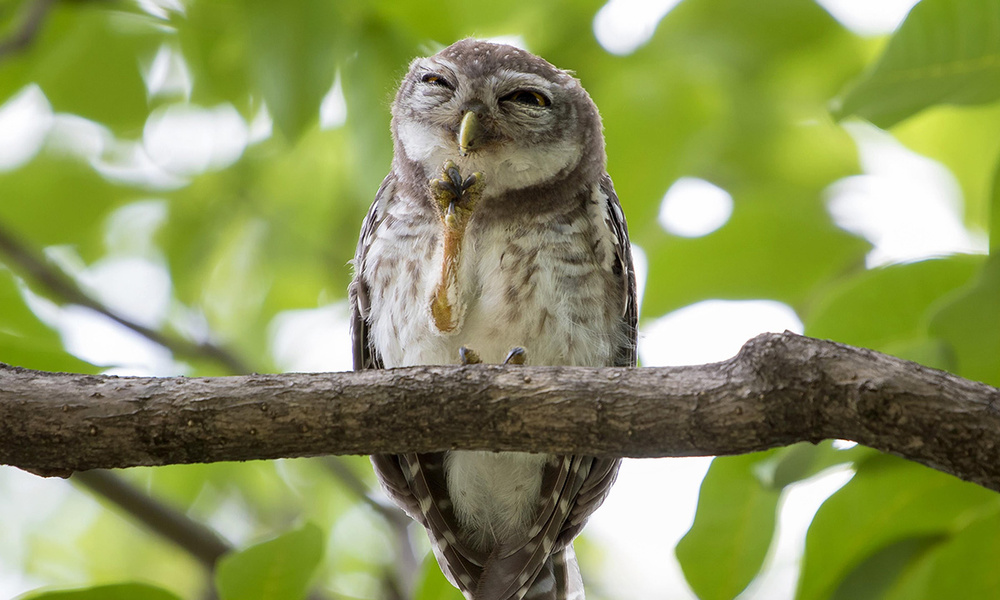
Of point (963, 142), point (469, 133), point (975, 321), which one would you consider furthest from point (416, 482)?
point (963, 142)

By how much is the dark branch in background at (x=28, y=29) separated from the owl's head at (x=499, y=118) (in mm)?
1233

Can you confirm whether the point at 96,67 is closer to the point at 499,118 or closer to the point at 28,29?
the point at 28,29

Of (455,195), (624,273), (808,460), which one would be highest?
(455,195)

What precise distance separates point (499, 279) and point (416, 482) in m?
0.77

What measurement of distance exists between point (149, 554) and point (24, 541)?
1.06 metres

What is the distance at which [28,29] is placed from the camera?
3.16 metres

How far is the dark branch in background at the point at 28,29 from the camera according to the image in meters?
3.12

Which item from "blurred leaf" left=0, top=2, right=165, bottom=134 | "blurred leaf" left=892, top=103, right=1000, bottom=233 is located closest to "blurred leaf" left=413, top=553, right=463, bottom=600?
"blurred leaf" left=0, top=2, right=165, bottom=134

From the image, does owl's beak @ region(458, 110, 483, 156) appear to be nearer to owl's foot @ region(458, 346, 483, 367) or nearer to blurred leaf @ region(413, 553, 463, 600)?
owl's foot @ region(458, 346, 483, 367)

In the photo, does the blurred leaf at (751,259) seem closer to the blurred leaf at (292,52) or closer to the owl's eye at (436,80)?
the owl's eye at (436,80)

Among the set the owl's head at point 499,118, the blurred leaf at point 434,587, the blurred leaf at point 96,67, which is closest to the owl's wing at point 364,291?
the owl's head at point 499,118

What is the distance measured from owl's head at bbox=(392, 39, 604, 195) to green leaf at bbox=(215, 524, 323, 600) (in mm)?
1591

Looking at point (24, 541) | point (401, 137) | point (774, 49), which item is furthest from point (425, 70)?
point (24, 541)

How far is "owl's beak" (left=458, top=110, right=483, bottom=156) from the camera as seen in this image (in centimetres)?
312
